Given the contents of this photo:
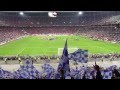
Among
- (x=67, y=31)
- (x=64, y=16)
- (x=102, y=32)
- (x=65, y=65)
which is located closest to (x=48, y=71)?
(x=65, y=65)

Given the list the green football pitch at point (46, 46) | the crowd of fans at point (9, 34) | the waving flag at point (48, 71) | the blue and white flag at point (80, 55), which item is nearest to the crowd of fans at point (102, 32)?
the green football pitch at point (46, 46)

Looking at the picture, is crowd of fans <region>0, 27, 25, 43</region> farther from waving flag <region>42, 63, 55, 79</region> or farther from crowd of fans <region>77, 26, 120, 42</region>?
crowd of fans <region>77, 26, 120, 42</region>

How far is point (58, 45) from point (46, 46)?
0.33 m

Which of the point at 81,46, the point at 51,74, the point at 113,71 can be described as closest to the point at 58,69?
the point at 51,74

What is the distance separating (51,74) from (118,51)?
1.90 m

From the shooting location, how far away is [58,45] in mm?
8227

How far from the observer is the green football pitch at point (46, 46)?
26.6 feet

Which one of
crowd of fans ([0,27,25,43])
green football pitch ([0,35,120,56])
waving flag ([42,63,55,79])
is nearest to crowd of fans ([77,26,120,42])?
green football pitch ([0,35,120,56])

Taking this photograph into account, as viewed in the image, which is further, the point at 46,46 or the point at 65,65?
the point at 46,46

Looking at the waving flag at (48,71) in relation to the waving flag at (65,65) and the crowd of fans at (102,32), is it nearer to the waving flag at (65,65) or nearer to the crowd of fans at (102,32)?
the waving flag at (65,65)

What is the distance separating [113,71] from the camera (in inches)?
316

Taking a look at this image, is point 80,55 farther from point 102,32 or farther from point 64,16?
point 64,16

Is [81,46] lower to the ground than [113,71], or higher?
higher
